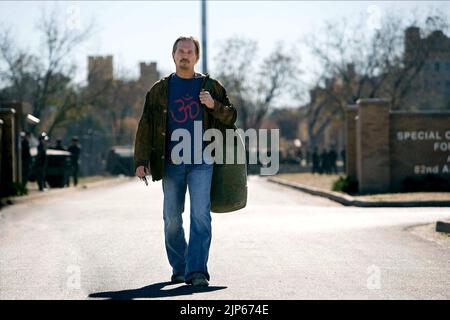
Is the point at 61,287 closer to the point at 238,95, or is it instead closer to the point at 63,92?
the point at 63,92

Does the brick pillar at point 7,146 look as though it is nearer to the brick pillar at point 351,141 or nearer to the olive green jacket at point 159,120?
the brick pillar at point 351,141

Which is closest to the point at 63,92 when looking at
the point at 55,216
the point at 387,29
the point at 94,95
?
the point at 94,95

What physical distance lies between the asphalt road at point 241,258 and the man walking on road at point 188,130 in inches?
14.2

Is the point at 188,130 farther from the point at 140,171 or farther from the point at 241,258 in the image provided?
the point at 241,258

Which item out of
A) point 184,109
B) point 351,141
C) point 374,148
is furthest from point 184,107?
point 351,141

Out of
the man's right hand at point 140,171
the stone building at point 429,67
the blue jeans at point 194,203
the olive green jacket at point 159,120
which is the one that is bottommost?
the blue jeans at point 194,203

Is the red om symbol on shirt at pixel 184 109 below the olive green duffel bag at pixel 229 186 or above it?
above

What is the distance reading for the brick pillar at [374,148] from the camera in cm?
2447

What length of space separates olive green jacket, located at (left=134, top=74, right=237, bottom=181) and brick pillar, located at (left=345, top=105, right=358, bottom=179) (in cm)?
1986

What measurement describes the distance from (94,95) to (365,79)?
18.5 m

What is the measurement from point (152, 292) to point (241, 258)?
94.8 inches

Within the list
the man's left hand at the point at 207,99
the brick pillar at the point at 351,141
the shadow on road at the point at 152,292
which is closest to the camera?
the shadow on road at the point at 152,292

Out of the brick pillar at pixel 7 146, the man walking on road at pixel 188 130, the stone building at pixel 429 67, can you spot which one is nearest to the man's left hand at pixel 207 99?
the man walking on road at pixel 188 130

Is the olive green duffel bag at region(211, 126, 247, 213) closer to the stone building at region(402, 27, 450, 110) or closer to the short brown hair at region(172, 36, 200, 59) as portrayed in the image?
the short brown hair at region(172, 36, 200, 59)
